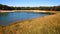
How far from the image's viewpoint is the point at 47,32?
9.53m

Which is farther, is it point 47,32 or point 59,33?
point 47,32

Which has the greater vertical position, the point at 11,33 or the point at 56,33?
the point at 56,33

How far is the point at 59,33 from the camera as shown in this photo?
29.2 feet

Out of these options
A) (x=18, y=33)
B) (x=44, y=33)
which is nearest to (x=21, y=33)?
(x=18, y=33)

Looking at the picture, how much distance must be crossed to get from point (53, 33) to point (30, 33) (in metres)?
1.76

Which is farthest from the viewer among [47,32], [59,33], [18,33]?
[18,33]

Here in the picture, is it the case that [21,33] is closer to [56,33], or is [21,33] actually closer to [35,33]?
[35,33]

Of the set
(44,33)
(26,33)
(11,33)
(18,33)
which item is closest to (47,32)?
(44,33)

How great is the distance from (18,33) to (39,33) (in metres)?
1.85

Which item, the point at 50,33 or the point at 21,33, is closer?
the point at 50,33

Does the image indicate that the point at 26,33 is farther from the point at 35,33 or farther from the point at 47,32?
the point at 47,32

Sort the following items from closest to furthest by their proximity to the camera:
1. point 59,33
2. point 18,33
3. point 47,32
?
point 59,33
point 47,32
point 18,33

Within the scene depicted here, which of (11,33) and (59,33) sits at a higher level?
(59,33)

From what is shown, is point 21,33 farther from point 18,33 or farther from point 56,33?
point 56,33
